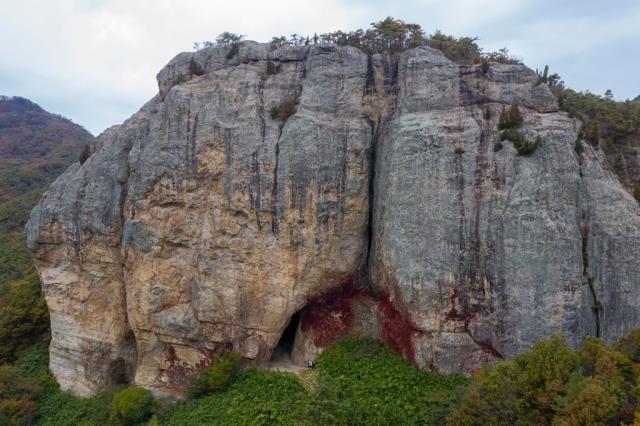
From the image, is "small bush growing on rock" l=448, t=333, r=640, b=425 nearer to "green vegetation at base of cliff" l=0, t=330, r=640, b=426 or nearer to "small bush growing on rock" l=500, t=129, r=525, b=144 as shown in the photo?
"green vegetation at base of cliff" l=0, t=330, r=640, b=426

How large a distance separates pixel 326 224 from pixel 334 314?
4.13m

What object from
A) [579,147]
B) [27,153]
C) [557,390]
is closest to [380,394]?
[557,390]

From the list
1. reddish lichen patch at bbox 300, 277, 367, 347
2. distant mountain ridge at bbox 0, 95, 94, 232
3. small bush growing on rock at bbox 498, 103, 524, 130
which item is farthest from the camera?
distant mountain ridge at bbox 0, 95, 94, 232

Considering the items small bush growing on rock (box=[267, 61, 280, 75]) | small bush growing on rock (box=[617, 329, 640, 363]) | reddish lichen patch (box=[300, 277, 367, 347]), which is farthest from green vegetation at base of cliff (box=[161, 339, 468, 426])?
small bush growing on rock (box=[267, 61, 280, 75])

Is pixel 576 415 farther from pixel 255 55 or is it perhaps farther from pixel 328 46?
pixel 255 55

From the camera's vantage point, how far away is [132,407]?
16.7 m

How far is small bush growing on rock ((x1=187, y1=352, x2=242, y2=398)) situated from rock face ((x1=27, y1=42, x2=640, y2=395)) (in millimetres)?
571

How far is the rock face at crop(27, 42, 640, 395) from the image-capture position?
47.1ft

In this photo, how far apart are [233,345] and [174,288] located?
3466 millimetres

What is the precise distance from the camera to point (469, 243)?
1512cm

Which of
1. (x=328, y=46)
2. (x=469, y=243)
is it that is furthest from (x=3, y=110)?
(x=469, y=243)

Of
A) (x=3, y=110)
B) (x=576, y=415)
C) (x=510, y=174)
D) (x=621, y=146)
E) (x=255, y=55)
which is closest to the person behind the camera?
(x=576, y=415)

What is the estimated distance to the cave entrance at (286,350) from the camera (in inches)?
723

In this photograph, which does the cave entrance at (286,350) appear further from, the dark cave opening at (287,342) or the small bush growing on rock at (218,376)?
the small bush growing on rock at (218,376)
